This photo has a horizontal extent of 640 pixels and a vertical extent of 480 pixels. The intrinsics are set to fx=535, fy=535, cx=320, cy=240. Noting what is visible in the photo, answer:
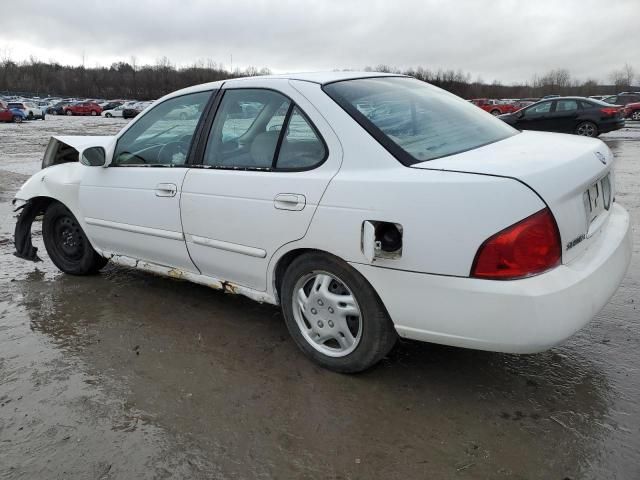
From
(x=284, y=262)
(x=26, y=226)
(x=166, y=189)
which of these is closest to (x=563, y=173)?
(x=284, y=262)

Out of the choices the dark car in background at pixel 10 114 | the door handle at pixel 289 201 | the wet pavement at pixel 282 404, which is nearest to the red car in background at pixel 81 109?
the dark car in background at pixel 10 114

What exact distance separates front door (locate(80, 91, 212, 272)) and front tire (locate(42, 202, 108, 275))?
369mm

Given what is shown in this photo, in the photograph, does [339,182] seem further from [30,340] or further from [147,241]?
[30,340]


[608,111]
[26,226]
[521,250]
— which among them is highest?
[608,111]

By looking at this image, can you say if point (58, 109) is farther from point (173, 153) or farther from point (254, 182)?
point (254, 182)

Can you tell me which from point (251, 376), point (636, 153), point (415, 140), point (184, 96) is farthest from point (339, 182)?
point (636, 153)

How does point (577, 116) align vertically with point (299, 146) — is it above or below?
above

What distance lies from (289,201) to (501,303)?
3.85 ft

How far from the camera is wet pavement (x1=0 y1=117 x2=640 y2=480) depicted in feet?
7.35

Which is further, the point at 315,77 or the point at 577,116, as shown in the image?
the point at 577,116

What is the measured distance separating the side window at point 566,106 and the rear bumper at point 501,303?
618 inches

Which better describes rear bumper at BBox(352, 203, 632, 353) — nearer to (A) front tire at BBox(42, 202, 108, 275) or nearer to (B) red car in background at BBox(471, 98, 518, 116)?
(A) front tire at BBox(42, 202, 108, 275)

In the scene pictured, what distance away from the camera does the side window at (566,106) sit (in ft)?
53.9

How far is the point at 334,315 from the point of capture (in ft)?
9.27
